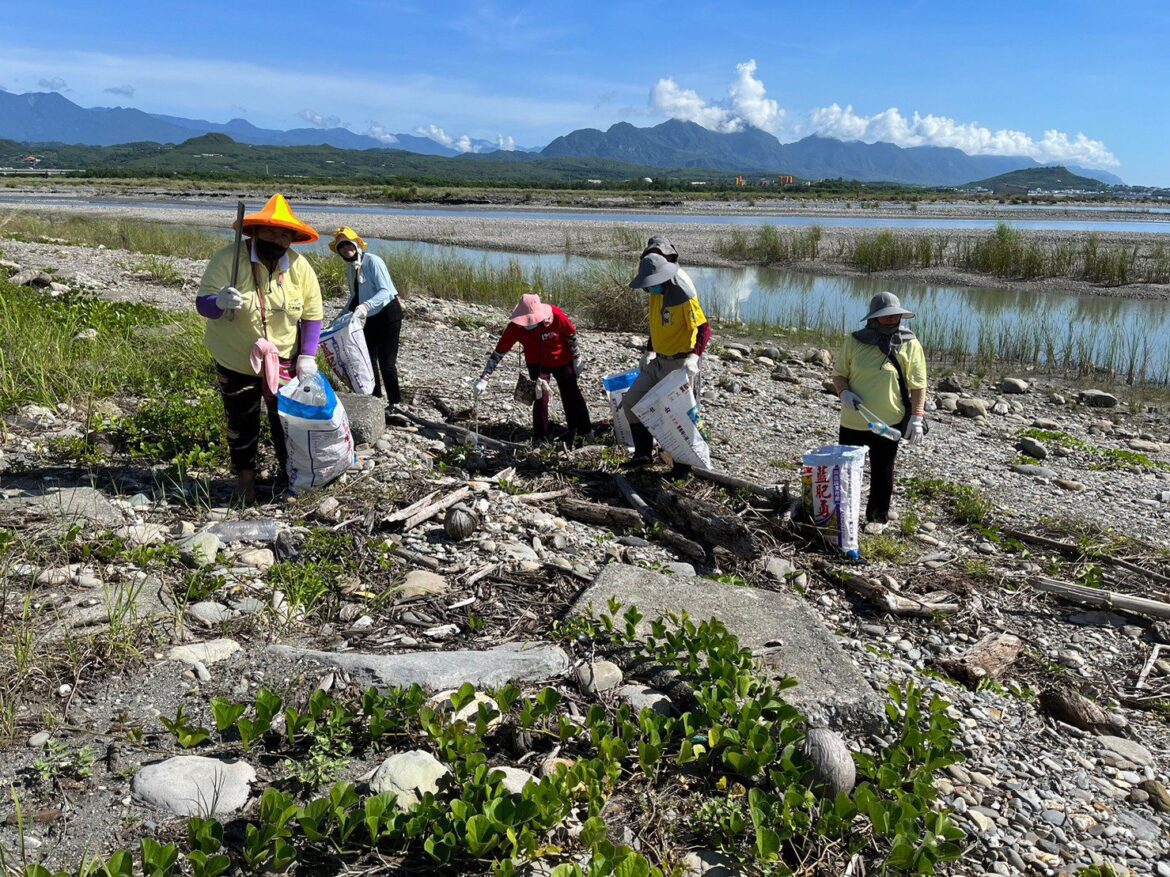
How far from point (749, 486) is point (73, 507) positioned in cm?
425

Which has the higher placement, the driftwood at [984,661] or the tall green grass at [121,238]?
the tall green grass at [121,238]

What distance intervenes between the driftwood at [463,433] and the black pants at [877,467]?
250 cm

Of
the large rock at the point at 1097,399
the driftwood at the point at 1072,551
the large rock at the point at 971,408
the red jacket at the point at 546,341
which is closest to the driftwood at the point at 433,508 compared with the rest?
the red jacket at the point at 546,341

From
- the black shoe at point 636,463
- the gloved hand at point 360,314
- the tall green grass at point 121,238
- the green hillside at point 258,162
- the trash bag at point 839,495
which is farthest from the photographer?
the green hillside at point 258,162

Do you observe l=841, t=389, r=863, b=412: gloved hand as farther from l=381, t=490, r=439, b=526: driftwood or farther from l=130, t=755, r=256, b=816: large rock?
l=130, t=755, r=256, b=816: large rock

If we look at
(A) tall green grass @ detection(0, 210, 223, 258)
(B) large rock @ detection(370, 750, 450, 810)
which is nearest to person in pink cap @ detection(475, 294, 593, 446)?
(B) large rock @ detection(370, 750, 450, 810)

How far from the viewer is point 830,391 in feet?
34.5

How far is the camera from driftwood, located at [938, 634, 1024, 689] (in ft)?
12.9

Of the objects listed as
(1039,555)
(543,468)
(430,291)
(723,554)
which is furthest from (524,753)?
(430,291)

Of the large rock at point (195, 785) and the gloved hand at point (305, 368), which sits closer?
the large rock at point (195, 785)

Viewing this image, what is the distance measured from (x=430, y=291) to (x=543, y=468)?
10750 mm

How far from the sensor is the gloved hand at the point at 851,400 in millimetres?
5285

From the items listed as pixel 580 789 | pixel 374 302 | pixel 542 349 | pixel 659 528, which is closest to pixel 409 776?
pixel 580 789

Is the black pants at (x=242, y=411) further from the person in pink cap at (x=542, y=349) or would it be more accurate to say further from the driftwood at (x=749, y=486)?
the driftwood at (x=749, y=486)
